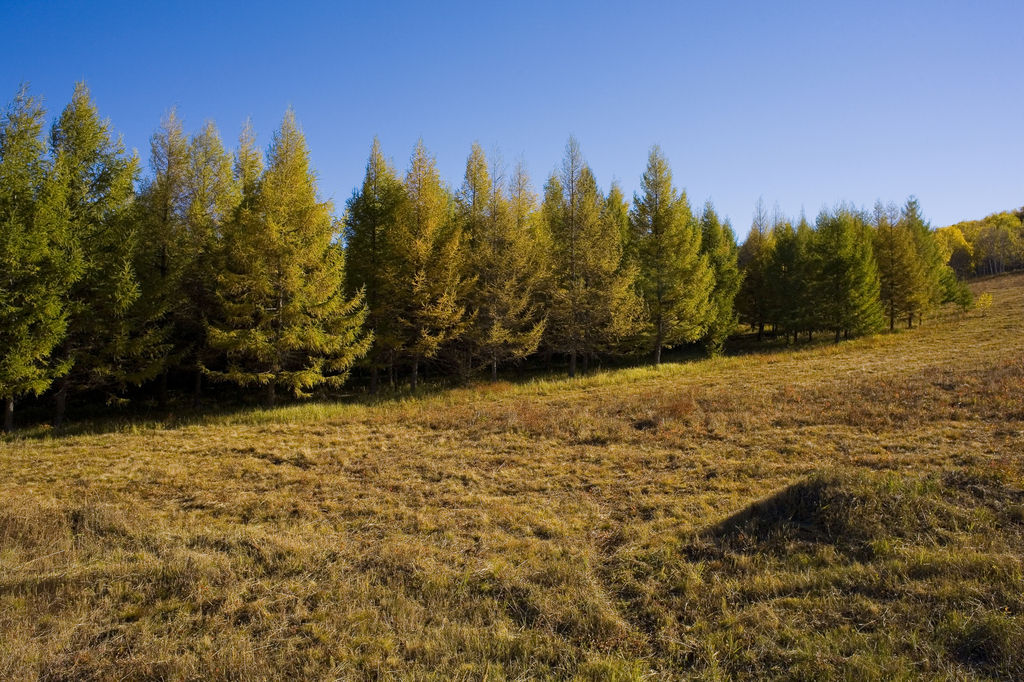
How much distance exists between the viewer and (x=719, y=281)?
3322 cm

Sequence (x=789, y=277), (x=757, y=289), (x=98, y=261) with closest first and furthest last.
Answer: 1. (x=98, y=261)
2. (x=789, y=277)
3. (x=757, y=289)

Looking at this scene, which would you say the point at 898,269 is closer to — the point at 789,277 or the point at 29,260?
the point at 789,277

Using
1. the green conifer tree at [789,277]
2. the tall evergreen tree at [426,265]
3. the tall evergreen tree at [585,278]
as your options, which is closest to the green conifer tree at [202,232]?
the tall evergreen tree at [426,265]

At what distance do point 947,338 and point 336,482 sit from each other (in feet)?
111

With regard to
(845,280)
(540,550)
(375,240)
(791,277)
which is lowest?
(540,550)

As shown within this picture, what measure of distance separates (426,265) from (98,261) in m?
10.7

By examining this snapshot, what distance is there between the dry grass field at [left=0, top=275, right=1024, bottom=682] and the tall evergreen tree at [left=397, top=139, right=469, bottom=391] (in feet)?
24.1

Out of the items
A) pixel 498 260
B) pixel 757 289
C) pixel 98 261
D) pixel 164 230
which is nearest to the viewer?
pixel 98 261

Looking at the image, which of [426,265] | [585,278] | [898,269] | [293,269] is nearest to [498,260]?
[426,265]

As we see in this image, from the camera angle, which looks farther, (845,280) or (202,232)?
(845,280)

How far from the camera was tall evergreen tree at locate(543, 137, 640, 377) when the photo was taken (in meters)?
23.0

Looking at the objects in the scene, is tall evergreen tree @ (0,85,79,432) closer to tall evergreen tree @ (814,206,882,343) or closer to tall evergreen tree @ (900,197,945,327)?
tall evergreen tree @ (814,206,882,343)

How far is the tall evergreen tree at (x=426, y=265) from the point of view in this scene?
763 inches

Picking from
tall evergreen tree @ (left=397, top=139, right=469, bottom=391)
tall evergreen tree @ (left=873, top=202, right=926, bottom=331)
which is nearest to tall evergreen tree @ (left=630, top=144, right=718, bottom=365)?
tall evergreen tree @ (left=397, top=139, right=469, bottom=391)
